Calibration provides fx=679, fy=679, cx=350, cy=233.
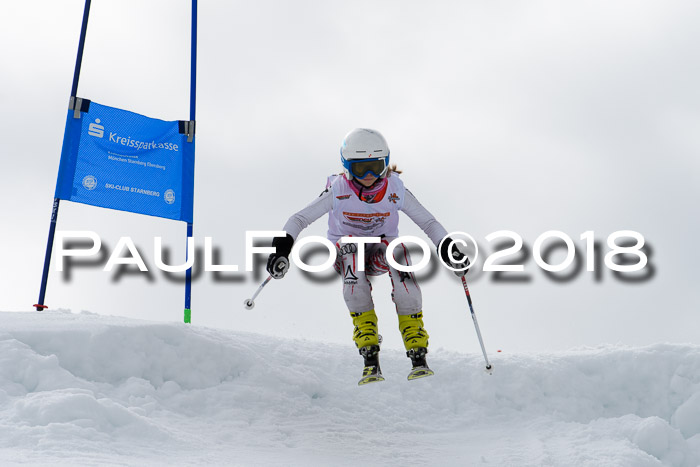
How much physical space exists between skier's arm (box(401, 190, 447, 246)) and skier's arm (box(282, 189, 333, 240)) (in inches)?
27.2

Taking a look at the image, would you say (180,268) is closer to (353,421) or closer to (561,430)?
(353,421)

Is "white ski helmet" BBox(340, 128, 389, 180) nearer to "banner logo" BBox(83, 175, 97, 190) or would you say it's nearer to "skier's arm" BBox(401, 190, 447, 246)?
"skier's arm" BBox(401, 190, 447, 246)

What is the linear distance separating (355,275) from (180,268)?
2826mm

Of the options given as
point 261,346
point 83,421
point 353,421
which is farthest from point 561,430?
point 83,421

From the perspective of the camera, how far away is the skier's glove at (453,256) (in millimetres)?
5922

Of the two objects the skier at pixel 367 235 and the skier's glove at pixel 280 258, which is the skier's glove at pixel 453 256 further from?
the skier's glove at pixel 280 258

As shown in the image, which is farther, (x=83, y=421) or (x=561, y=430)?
(x=561, y=430)

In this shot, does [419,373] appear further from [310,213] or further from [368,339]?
[310,213]

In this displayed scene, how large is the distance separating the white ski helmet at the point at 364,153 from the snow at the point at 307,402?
2.04 metres

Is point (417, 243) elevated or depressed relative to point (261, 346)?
elevated

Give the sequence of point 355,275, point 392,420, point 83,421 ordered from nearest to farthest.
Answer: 1. point 83,421
2. point 355,275
3. point 392,420

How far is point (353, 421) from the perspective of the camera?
589 centimetres

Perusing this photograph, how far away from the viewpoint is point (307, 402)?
19.7 feet

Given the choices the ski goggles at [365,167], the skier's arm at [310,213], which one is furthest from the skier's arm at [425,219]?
the skier's arm at [310,213]
